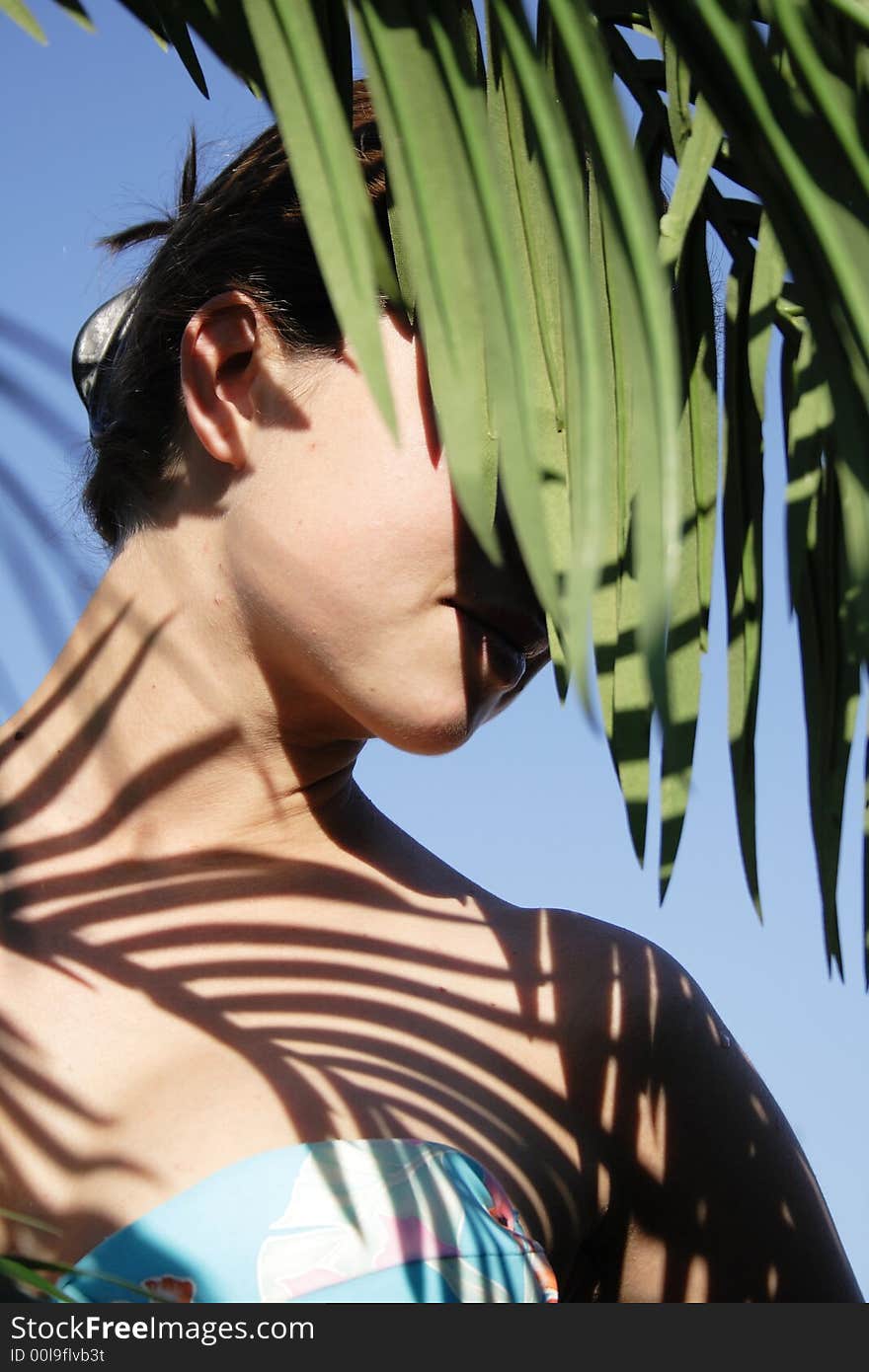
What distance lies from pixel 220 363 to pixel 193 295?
13 cm

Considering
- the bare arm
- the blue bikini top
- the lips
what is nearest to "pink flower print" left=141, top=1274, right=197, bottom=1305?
the blue bikini top

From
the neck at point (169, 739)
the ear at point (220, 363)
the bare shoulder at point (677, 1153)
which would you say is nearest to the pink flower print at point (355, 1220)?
the bare shoulder at point (677, 1153)

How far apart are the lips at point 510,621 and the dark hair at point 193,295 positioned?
20cm

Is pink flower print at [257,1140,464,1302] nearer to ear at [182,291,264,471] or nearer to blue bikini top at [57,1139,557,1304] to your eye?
blue bikini top at [57,1139,557,1304]

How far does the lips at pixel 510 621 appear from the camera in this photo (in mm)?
783

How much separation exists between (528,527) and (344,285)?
80 mm

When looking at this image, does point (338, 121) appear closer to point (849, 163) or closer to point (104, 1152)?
point (849, 163)

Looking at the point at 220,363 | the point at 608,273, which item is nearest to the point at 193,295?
the point at 220,363

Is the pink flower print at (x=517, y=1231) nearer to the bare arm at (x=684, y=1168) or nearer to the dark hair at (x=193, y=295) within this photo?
the bare arm at (x=684, y=1168)

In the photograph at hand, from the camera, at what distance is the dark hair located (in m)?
0.88

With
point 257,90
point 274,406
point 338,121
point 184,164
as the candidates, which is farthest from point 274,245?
point 338,121

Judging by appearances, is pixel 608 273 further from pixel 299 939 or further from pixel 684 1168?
pixel 684 1168

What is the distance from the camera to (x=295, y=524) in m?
0.79

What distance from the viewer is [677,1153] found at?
908 millimetres
